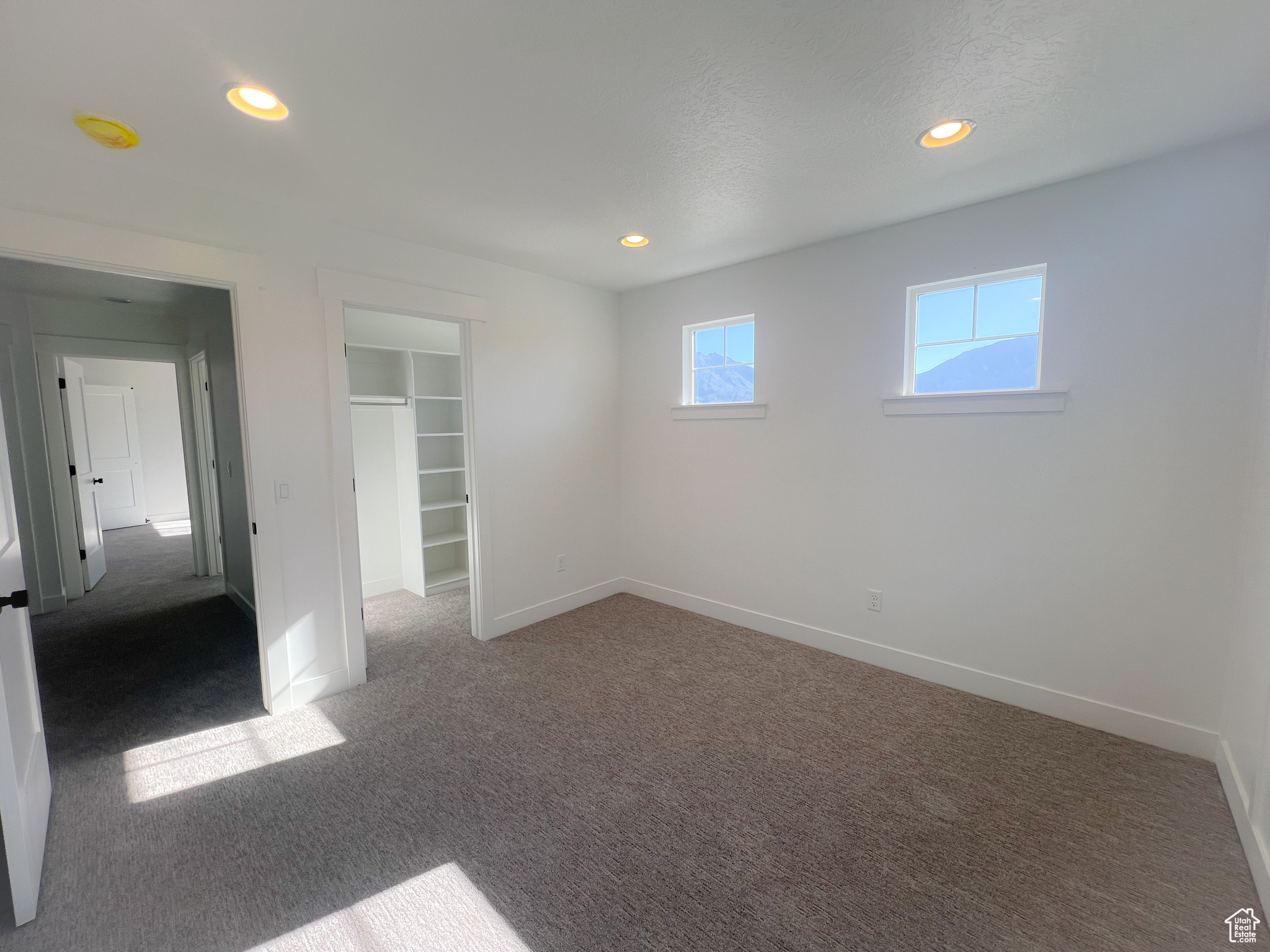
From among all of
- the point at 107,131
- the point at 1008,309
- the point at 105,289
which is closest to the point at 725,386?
the point at 1008,309

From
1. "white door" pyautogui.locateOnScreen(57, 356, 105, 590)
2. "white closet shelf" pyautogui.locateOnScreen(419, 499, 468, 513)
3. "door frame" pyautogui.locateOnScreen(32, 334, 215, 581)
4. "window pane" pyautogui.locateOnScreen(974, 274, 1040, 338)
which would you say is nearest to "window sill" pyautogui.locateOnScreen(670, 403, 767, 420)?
"window pane" pyautogui.locateOnScreen(974, 274, 1040, 338)

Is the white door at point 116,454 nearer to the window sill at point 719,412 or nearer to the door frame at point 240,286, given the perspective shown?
the door frame at point 240,286

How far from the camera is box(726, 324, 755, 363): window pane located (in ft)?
12.0

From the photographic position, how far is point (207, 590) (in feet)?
15.4

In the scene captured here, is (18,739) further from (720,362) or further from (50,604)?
(720,362)

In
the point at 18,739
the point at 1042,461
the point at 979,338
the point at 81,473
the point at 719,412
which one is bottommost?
the point at 18,739

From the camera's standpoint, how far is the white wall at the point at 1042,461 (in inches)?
83.7

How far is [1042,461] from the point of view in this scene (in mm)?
2494

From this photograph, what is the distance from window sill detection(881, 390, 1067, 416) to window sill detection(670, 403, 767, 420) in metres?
0.80

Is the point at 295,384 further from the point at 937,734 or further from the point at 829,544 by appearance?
the point at 937,734

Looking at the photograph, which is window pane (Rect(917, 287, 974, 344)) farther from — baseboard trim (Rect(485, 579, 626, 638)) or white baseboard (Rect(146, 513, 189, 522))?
white baseboard (Rect(146, 513, 189, 522))

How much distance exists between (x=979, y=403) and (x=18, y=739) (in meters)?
4.06

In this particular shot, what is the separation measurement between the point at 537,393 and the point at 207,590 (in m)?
3.67

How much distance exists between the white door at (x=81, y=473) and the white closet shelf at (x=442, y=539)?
2869 mm
